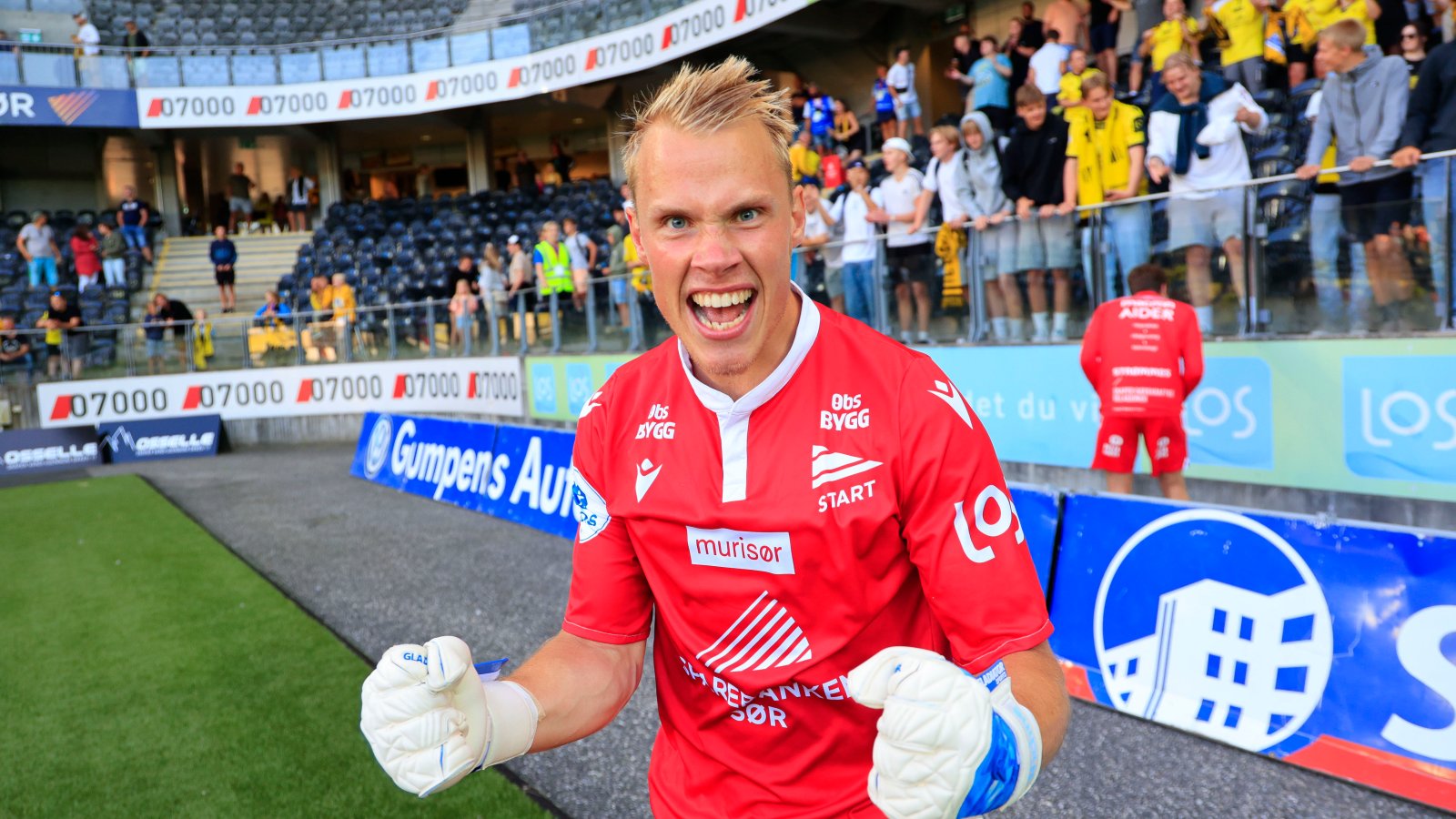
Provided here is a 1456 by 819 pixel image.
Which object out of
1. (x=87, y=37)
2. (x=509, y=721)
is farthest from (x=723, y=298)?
(x=87, y=37)

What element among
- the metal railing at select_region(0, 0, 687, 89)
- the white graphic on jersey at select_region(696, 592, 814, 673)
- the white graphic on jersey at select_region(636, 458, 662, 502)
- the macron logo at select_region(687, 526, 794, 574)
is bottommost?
the white graphic on jersey at select_region(696, 592, 814, 673)

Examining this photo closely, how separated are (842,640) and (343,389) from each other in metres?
20.3

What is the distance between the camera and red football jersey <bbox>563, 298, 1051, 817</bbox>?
1.83 meters

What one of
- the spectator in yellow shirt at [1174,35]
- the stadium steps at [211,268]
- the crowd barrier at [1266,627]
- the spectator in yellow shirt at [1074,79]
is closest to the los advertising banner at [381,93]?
the stadium steps at [211,268]

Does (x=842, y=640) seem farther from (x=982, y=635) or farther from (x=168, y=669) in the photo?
(x=168, y=669)

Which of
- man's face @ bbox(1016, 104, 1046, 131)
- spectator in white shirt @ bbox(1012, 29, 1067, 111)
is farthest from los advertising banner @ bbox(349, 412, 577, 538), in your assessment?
spectator in white shirt @ bbox(1012, 29, 1067, 111)

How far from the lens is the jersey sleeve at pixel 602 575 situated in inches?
86.0

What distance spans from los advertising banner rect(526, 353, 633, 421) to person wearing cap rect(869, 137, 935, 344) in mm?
4748

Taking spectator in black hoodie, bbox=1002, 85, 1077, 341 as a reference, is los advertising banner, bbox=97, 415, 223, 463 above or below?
below

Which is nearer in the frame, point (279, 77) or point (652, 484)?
point (652, 484)

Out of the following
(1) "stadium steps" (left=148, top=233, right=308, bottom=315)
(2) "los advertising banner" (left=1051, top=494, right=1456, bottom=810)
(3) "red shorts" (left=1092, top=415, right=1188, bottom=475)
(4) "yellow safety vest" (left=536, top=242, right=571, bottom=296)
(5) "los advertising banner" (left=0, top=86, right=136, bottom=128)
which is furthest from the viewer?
(1) "stadium steps" (left=148, top=233, right=308, bottom=315)

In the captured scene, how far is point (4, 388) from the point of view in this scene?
18953mm

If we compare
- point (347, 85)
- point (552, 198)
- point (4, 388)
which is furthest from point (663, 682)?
point (347, 85)

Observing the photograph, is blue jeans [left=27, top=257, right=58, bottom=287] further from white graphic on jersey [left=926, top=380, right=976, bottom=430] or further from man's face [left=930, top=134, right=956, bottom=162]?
white graphic on jersey [left=926, top=380, right=976, bottom=430]
